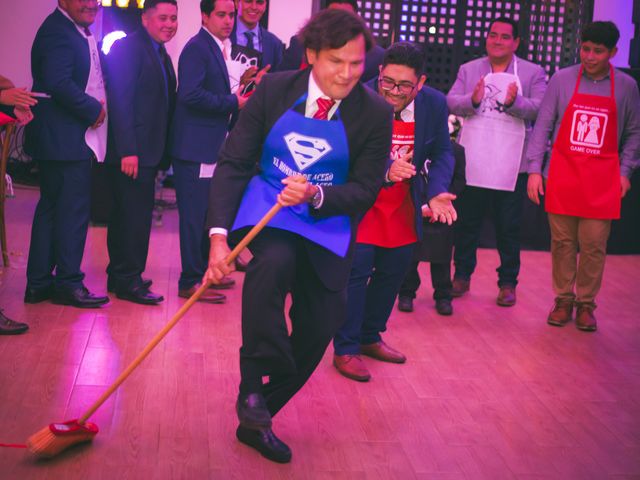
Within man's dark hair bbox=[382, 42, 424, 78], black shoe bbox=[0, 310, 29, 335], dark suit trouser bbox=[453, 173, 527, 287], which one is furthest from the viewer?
dark suit trouser bbox=[453, 173, 527, 287]

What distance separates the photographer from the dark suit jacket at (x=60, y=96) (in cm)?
441

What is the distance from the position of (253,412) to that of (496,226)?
2.79 metres

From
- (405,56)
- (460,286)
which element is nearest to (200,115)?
(405,56)

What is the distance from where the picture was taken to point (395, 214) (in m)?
3.98

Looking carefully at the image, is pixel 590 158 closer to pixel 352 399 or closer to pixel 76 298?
pixel 352 399

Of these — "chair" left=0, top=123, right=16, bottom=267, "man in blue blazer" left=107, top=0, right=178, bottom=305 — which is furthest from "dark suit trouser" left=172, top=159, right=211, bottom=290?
"chair" left=0, top=123, right=16, bottom=267

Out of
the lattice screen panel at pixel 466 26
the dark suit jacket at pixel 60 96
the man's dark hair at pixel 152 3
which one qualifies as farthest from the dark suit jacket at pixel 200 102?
the lattice screen panel at pixel 466 26

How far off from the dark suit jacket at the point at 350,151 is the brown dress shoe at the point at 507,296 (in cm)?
242

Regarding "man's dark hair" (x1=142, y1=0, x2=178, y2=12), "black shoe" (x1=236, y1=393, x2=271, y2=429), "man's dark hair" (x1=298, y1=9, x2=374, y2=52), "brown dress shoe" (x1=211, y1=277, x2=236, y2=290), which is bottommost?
"brown dress shoe" (x1=211, y1=277, x2=236, y2=290)

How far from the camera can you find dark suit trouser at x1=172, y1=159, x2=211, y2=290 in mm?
4852

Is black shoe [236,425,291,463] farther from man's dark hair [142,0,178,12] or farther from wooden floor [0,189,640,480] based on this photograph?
man's dark hair [142,0,178,12]

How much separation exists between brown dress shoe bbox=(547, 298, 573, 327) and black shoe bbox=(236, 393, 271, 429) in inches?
93.9

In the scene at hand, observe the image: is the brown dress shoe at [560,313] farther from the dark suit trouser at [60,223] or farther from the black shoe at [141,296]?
the dark suit trouser at [60,223]

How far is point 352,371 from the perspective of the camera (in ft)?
12.8
